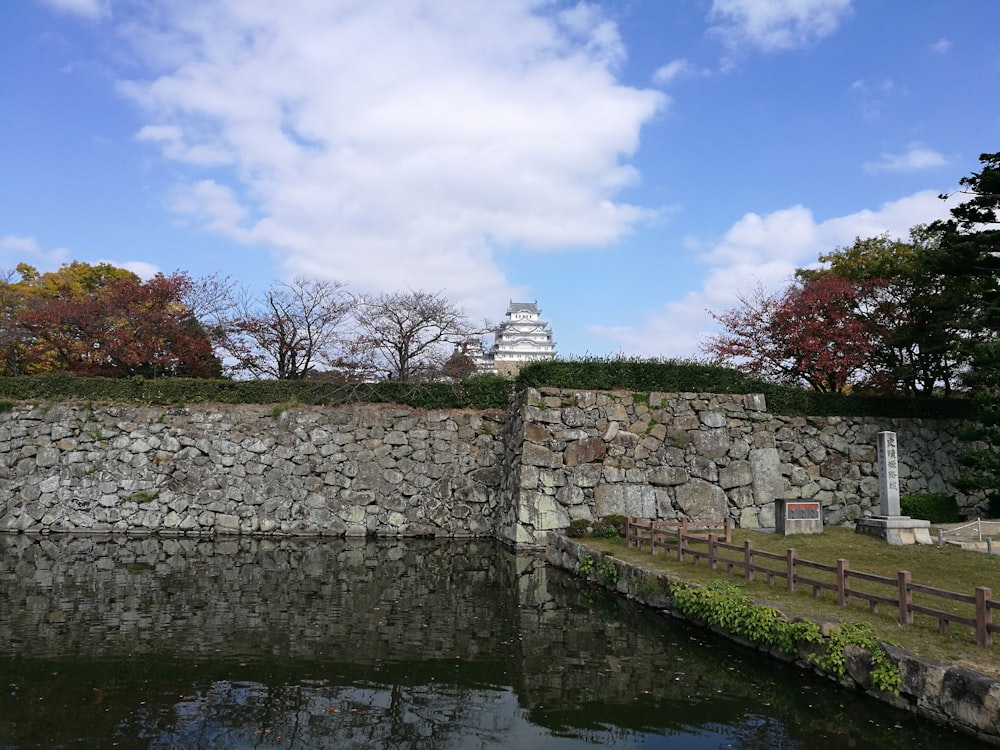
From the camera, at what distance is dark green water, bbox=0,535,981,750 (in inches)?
247

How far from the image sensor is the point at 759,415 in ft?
61.1

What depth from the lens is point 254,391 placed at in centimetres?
2059

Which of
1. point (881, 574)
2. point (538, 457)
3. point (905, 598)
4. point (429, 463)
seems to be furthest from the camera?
point (429, 463)

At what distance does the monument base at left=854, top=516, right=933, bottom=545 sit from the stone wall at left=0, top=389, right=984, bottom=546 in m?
3.21

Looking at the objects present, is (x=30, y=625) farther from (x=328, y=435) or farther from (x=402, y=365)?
(x=402, y=365)

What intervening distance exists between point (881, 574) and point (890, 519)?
402 cm

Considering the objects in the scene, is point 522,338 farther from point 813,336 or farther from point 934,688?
point 934,688

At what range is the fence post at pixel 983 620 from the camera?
6.93 metres

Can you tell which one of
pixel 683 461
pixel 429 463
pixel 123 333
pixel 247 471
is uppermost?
pixel 123 333

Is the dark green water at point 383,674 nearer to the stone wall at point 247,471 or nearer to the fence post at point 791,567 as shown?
the fence post at point 791,567

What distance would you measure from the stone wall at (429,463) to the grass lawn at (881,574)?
211 cm

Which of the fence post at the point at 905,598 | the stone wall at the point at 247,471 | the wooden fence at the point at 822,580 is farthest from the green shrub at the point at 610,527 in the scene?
the fence post at the point at 905,598

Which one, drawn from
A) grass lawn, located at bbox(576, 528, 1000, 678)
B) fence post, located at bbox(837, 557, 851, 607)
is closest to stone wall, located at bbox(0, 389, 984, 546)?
grass lawn, located at bbox(576, 528, 1000, 678)

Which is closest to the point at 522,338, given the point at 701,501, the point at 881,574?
the point at 701,501
